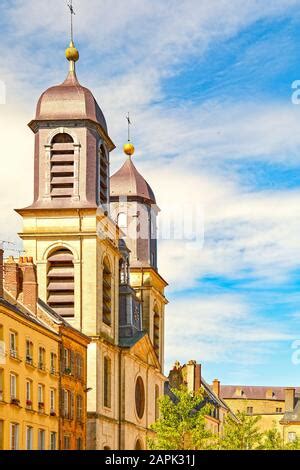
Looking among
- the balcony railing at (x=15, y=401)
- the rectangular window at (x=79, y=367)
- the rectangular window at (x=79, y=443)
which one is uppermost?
the rectangular window at (x=79, y=367)

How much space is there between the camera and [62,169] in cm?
8388

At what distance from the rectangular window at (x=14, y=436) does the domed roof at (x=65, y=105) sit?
2743 cm

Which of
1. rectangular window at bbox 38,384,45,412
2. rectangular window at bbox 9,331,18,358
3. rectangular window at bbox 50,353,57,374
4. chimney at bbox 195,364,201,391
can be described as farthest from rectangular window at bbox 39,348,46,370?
chimney at bbox 195,364,201,391

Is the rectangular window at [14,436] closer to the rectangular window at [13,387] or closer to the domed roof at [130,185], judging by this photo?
the rectangular window at [13,387]

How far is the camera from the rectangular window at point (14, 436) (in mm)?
61656

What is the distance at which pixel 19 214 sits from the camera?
83500mm

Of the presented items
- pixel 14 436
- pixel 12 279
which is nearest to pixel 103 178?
pixel 12 279

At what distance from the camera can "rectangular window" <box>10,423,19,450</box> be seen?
61.7 metres

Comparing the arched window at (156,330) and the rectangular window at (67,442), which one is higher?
the arched window at (156,330)

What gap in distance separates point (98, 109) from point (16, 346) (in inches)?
1058

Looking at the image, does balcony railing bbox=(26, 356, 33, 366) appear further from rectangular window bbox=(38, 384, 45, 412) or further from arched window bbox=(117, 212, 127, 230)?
arched window bbox=(117, 212, 127, 230)

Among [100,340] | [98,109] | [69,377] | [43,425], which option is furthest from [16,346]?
[98,109]

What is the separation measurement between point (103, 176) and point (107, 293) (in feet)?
27.5

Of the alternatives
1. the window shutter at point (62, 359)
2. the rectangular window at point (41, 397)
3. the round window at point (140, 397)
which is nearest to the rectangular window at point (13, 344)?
the rectangular window at point (41, 397)
